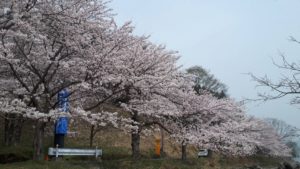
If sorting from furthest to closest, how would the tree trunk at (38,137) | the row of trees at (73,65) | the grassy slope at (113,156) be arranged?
the grassy slope at (113,156) < the tree trunk at (38,137) < the row of trees at (73,65)

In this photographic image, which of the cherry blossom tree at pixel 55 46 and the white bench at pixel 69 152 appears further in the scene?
the white bench at pixel 69 152

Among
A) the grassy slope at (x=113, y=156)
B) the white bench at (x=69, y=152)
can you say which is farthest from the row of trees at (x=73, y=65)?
the grassy slope at (x=113, y=156)

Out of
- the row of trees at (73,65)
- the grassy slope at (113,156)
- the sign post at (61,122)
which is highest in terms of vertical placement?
the row of trees at (73,65)

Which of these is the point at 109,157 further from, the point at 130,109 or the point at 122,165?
the point at 130,109

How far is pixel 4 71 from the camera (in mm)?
14531

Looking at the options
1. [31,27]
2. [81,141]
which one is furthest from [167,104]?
[81,141]

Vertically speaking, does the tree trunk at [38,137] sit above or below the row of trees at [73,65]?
below

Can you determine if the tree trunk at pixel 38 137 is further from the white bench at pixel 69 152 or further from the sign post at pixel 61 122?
the white bench at pixel 69 152

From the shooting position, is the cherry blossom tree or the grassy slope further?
the grassy slope

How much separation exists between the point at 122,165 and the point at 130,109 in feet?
9.85

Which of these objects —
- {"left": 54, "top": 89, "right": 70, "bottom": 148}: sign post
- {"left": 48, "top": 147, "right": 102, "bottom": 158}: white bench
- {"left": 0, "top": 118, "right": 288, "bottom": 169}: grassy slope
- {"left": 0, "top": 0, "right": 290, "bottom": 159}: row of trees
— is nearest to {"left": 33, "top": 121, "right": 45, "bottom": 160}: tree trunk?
{"left": 0, "top": 0, "right": 290, "bottom": 159}: row of trees

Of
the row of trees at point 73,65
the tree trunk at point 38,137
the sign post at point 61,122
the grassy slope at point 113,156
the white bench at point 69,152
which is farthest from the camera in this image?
the grassy slope at point 113,156

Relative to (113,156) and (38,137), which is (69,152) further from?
(113,156)

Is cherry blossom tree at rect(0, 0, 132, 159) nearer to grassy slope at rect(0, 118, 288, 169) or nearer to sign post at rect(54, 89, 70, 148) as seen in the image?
sign post at rect(54, 89, 70, 148)
